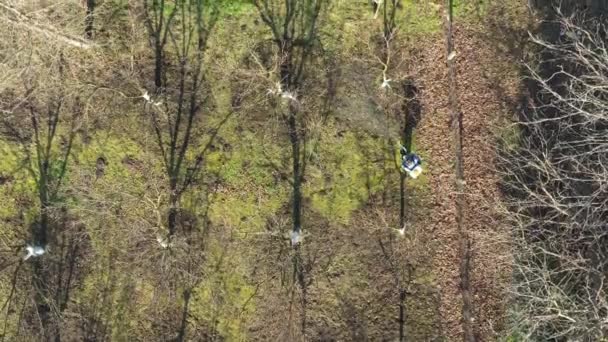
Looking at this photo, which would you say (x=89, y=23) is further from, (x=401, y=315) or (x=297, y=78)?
(x=401, y=315)

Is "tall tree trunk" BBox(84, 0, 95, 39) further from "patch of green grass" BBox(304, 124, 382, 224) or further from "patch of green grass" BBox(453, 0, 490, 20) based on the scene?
"patch of green grass" BBox(453, 0, 490, 20)

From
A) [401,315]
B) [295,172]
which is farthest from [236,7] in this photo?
[401,315]

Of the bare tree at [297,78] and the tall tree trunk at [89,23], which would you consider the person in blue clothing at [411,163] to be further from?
the tall tree trunk at [89,23]

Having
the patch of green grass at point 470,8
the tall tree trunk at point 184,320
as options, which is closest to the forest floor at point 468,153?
the patch of green grass at point 470,8

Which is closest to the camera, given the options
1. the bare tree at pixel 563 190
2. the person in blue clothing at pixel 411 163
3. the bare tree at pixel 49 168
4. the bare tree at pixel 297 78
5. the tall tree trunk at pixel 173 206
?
the bare tree at pixel 563 190

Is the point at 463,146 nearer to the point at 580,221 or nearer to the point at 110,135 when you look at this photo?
the point at 580,221
